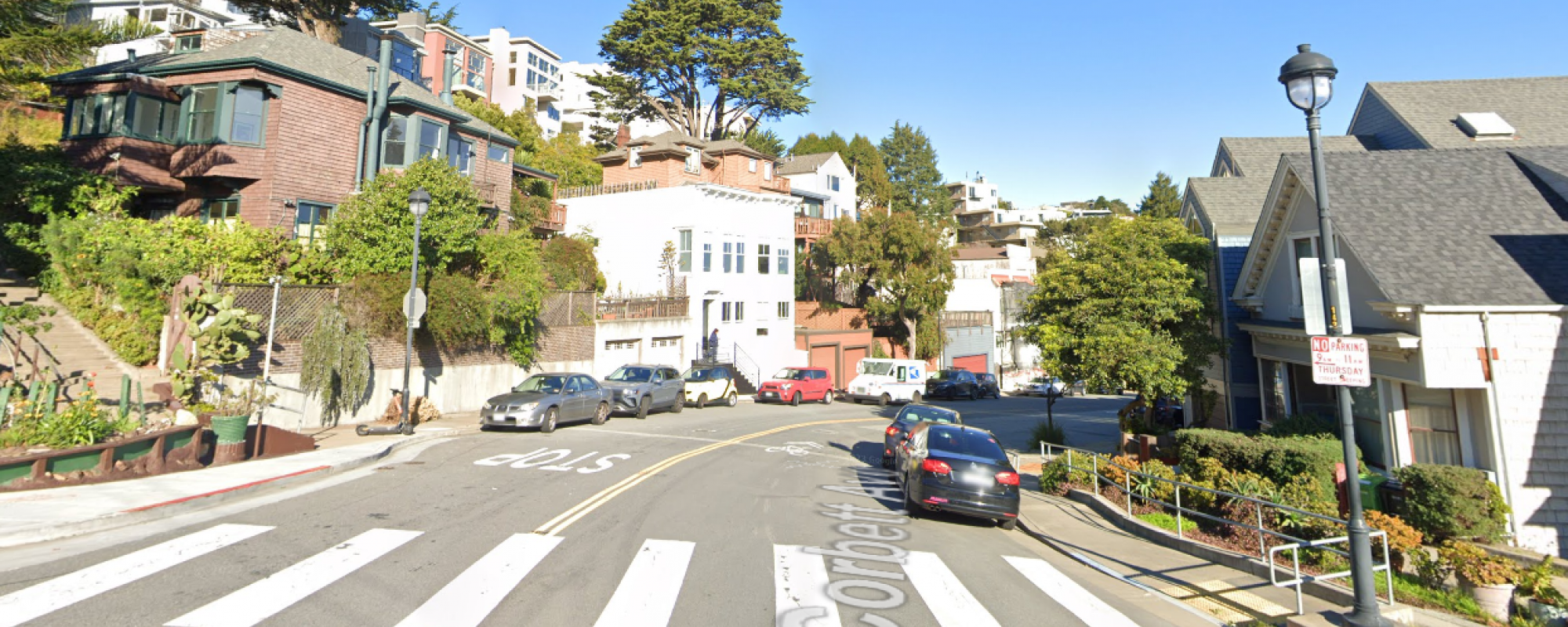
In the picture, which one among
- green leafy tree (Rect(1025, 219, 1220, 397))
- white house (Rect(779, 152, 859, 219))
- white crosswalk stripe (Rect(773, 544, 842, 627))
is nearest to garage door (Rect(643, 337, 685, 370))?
Answer: green leafy tree (Rect(1025, 219, 1220, 397))

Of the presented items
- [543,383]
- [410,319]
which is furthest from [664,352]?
[410,319]

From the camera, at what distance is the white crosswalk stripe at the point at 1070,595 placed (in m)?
7.19

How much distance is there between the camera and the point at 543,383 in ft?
65.9

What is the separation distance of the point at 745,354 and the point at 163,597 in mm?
32558

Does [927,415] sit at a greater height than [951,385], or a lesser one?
lesser

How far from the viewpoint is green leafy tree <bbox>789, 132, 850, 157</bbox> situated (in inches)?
2881

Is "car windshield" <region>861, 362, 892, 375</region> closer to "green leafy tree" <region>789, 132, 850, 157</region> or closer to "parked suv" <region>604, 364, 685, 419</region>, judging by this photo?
"parked suv" <region>604, 364, 685, 419</region>

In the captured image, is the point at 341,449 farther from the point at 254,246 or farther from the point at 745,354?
the point at 745,354

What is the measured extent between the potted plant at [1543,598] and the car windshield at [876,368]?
30.9 meters

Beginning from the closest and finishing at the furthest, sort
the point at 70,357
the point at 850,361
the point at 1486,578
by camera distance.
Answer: the point at 1486,578
the point at 70,357
the point at 850,361

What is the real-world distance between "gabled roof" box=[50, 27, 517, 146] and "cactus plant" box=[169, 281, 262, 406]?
35.6ft

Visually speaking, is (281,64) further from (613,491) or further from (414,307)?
(613,491)

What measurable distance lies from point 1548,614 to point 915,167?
7296 centimetres

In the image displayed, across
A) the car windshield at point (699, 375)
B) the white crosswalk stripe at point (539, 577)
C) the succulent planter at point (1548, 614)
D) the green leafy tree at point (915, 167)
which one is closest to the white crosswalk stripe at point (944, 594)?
the white crosswalk stripe at point (539, 577)
